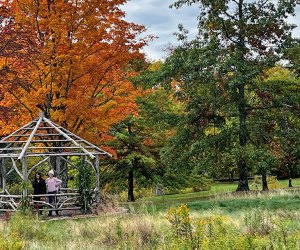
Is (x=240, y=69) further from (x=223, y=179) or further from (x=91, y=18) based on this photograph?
(x=223, y=179)

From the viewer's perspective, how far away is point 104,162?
1030 inches

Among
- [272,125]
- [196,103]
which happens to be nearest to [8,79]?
[196,103]

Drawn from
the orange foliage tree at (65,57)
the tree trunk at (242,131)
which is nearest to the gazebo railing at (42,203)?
the orange foliage tree at (65,57)

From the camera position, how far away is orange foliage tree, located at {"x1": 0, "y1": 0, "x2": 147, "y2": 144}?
17.9 metres

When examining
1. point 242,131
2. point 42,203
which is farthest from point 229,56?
point 42,203

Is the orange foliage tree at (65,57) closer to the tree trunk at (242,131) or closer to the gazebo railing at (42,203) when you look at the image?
the gazebo railing at (42,203)

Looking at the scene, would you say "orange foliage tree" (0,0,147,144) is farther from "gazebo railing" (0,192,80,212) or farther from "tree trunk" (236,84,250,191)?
"tree trunk" (236,84,250,191)

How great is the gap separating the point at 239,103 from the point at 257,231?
1331cm

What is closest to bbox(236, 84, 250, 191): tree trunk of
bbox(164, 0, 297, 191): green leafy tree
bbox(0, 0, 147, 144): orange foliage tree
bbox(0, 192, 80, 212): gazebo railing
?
bbox(164, 0, 297, 191): green leafy tree

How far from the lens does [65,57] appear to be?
17.7m

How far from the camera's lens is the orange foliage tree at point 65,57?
17.9 m

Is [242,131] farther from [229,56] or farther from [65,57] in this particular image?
[65,57]

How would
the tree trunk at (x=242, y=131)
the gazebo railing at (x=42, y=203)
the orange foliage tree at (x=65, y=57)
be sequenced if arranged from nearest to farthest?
1. the gazebo railing at (x=42, y=203)
2. the orange foliage tree at (x=65, y=57)
3. the tree trunk at (x=242, y=131)

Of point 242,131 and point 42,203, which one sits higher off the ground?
point 242,131
